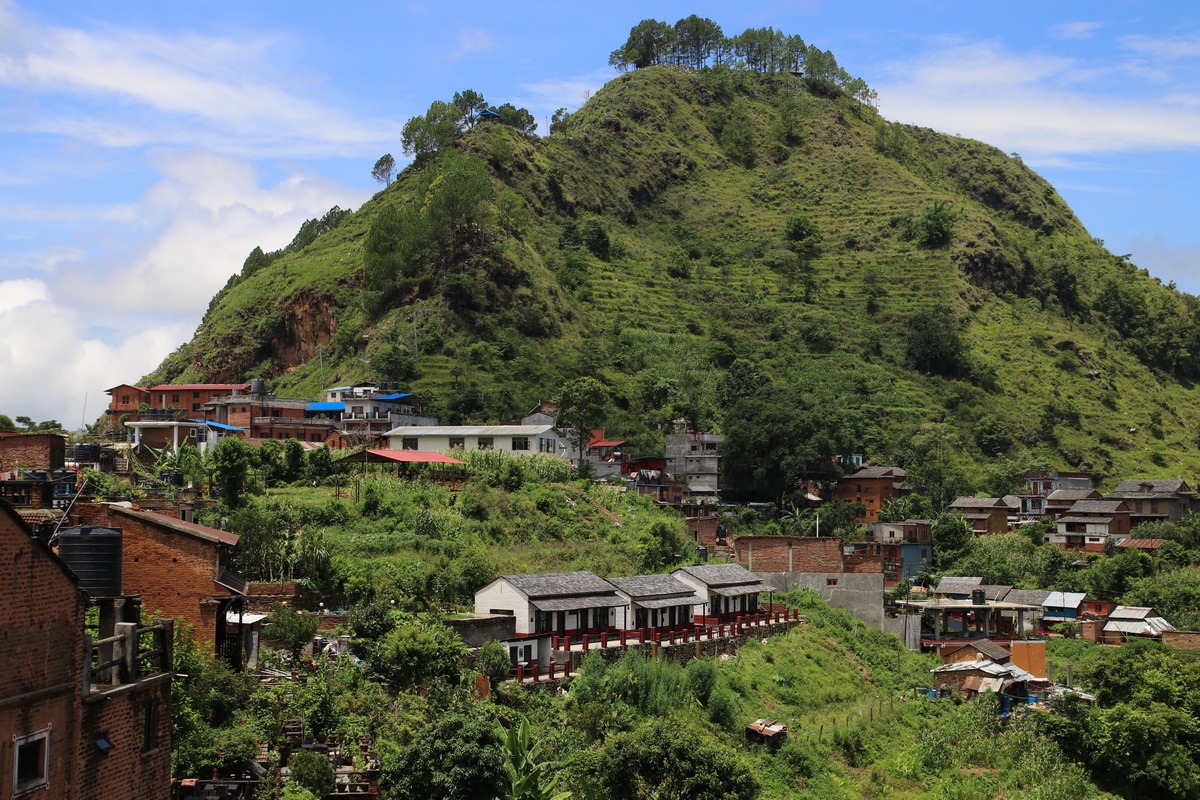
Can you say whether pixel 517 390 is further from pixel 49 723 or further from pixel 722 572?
pixel 49 723

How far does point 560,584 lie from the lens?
41.4 meters

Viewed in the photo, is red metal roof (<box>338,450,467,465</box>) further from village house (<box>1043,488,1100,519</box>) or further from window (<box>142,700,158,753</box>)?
village house (<box>1043,488,1100,519</box>)

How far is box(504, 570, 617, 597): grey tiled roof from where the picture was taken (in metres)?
40.0

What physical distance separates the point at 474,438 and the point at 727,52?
128389mm

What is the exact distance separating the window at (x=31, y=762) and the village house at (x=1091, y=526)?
74925 millimetres

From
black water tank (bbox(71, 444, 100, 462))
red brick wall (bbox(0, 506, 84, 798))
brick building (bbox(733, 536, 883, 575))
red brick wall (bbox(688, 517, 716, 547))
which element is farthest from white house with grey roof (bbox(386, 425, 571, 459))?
red brick wall (bbox(0, 506, 84, 798))

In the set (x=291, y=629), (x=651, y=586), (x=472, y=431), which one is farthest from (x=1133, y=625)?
(x=291, y=629)

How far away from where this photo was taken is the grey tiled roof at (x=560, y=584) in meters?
40.0

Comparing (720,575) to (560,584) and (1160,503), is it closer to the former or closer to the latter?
(560,584)

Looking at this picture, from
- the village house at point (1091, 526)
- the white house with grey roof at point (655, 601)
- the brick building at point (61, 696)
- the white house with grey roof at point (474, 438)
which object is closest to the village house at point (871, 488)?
the village house at point (1091, 526)

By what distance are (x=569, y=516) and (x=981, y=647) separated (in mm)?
17653

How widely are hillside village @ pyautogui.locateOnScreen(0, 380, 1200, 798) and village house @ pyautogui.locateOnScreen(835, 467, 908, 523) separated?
14cm

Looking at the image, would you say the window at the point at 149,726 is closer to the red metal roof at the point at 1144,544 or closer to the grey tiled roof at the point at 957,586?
the grey tiled roof at the point at 957,586

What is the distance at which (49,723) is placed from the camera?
46.9ft
